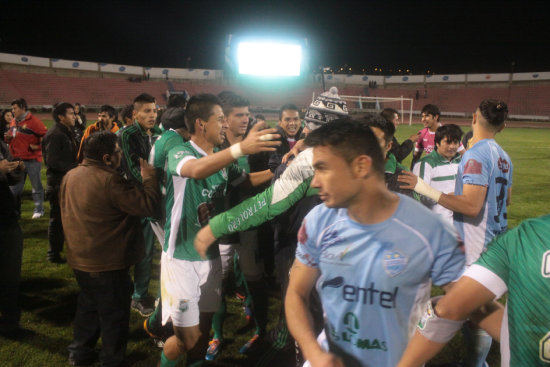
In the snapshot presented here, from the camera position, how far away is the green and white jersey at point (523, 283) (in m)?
1.23

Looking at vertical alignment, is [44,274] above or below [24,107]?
below

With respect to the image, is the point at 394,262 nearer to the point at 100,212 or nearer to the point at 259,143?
the point at 259,143


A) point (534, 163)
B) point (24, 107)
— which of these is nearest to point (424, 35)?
point (534, 163)

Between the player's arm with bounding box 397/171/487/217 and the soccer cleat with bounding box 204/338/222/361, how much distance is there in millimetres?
2398

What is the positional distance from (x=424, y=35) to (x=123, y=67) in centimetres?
4447

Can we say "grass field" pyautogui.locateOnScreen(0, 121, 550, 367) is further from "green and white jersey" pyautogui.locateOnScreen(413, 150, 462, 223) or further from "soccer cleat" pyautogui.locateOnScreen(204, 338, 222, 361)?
"green and white jersey" pyautogui.locateOnScreen(413, 150, 462, 223)

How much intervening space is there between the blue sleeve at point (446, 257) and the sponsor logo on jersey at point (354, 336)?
0.38 m

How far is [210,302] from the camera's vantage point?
9.16 feet

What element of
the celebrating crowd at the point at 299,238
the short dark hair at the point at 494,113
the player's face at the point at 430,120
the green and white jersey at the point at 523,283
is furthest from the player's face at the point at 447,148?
the green and white jersey at the point at 523,283

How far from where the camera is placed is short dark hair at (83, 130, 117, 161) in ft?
9.86

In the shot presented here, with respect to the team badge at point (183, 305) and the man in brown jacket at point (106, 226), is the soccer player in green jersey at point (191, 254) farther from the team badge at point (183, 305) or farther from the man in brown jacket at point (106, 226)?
the man in brown jacket at point (106, 226)

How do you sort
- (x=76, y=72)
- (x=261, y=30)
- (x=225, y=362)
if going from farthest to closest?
(x=261, y=30), (x=76, y=72), (x=225, y=362)

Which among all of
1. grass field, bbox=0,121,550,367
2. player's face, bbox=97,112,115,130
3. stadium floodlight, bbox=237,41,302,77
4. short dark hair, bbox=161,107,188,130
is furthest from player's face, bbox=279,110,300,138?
stadium floodlight, bbox=237,41,302,77

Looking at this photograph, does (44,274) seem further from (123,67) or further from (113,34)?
(113,34)
